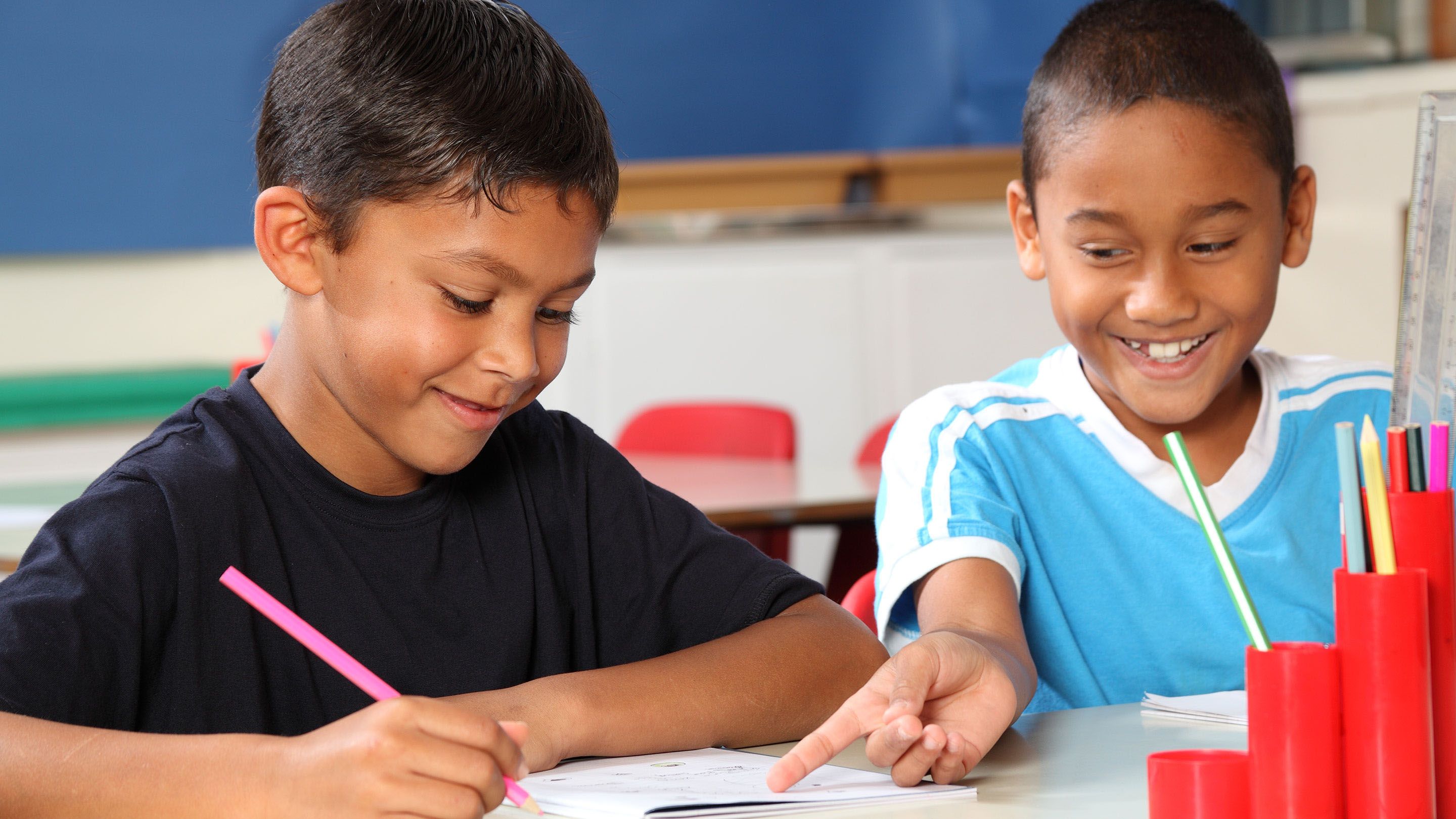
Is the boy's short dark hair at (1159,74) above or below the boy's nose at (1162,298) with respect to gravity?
above

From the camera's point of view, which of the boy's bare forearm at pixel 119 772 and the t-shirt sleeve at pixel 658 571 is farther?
the t-shirt sleeve at pixel 658 571

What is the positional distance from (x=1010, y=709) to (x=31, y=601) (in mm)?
593

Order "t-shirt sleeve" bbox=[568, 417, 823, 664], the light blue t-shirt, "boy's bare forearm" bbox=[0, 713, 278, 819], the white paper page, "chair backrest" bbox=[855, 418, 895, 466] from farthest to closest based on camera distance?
1. "chair backrest" bbox=[855, 418, 895, 466]
2. the white paper page
3. the light blue t-shirt
4. "t-shirt sleeve" bbox=[568, 417, 823, 664]
5. "boy's bare forearm" bbox=[0, 713, 278, 819]

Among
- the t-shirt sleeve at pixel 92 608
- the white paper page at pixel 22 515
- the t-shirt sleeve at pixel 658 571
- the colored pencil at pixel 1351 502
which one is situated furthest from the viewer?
the white paper page at pixel 22 515

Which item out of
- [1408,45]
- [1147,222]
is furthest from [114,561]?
[1408,45]

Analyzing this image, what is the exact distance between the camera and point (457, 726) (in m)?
0.67

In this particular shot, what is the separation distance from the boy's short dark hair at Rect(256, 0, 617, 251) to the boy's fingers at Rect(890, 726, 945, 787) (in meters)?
0.44

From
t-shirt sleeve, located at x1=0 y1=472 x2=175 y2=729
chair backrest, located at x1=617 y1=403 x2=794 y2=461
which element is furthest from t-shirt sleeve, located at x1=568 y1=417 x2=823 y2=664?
chair backrest, located at x1=617 y1=403 x2=794 y2=461

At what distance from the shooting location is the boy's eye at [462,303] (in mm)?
962

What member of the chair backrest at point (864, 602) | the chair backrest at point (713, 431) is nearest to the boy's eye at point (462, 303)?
the chair backrest at point (864, 602)

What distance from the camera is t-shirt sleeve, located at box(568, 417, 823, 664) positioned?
1.13 meters

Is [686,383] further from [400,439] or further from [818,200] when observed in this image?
[400,439]

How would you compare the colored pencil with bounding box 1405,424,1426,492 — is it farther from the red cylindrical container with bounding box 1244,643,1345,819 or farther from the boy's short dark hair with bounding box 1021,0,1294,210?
the boy's short dark hair with bounding box 1021,0,1294,210

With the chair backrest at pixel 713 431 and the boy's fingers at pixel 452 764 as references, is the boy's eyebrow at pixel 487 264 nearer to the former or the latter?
Answer: the boy's fingers at pixel 452 764
